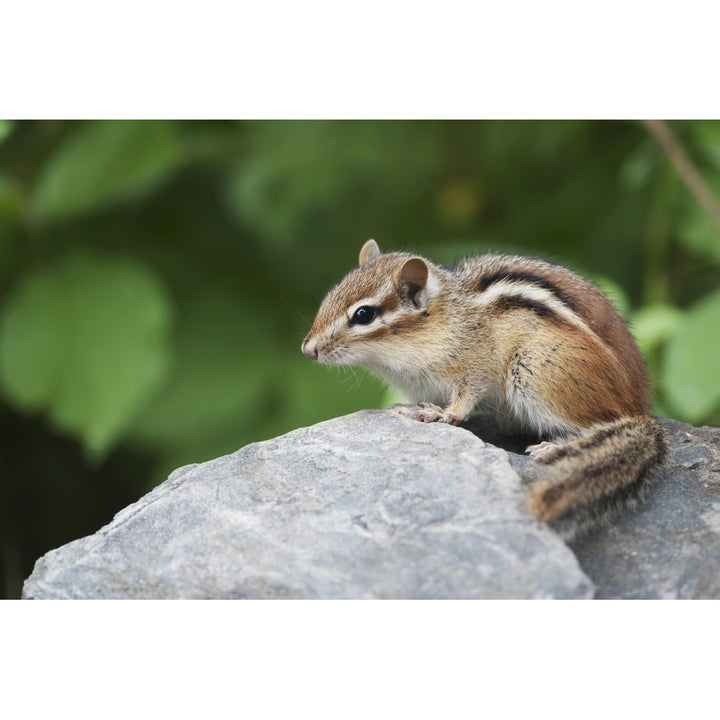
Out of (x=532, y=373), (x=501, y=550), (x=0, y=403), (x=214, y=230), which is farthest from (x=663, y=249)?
(x=0, y=403)

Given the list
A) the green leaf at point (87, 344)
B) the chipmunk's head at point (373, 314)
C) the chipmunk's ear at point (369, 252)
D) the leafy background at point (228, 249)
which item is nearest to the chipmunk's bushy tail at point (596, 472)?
the chipmunk's head at point (373, 314)

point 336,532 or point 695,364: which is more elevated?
point 695,364

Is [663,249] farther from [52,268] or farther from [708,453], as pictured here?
[52,268]

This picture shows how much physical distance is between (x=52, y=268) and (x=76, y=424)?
38.0 inches

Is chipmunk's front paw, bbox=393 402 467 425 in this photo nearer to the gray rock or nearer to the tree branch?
the gray rock

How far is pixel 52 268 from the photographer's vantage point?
5.02 m

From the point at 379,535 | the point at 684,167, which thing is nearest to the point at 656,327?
the point at 684,167

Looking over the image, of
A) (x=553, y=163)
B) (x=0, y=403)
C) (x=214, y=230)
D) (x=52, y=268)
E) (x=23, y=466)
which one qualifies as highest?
(x=553, y=163)

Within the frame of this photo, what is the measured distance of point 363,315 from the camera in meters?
3.43

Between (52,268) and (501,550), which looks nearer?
(501,550)

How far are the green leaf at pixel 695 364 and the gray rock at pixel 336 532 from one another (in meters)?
1.24

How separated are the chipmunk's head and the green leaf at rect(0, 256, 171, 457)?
4.48ft

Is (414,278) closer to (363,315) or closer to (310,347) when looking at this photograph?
(363,315)

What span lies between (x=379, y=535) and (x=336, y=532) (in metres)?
0.12
